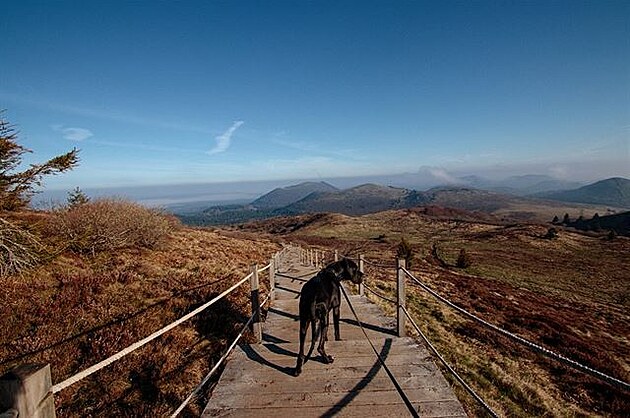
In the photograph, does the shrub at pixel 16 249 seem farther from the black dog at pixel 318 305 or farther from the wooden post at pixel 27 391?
the wooden post at pixel 27 391

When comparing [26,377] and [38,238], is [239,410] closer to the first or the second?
[26,377]

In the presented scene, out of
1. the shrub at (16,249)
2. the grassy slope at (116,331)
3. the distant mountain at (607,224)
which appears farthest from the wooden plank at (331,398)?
the distant mountain at (607,224)

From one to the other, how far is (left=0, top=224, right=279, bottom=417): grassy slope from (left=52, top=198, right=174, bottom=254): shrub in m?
2.11

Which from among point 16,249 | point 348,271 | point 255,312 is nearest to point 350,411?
point 348,271

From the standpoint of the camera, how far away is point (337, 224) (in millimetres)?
80062

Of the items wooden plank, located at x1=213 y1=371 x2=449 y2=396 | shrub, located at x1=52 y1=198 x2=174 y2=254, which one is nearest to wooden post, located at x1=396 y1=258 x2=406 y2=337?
wooden plank, located at x1=213 y1=371 x2=449 y2=396

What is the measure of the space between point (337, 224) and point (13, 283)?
7281 cm

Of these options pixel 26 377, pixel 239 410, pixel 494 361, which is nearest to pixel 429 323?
pixel 494 361

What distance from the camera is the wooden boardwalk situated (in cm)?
389

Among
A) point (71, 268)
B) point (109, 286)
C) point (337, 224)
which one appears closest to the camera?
point (109, 286)

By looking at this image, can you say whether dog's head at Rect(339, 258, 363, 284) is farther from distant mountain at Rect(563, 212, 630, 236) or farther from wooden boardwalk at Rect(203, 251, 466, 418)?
distant mountain at Rect(563, 212, 630, 236)

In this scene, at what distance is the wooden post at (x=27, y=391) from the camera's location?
163 centimetres

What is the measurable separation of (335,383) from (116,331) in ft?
14.4

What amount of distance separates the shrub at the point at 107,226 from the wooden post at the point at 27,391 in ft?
36.7
